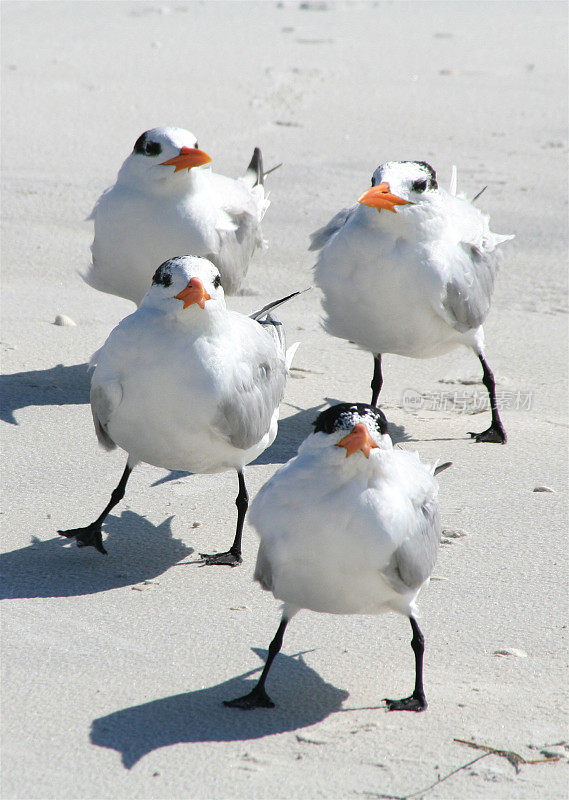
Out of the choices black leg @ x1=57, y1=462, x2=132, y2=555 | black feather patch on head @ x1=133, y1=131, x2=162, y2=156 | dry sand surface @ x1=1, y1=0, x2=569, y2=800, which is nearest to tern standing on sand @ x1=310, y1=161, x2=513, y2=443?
dry sand surface @ x1=1, y1=0, x2=569, y2=800

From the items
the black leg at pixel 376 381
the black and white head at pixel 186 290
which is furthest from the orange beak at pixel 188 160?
the black and white head at pixel 186 290

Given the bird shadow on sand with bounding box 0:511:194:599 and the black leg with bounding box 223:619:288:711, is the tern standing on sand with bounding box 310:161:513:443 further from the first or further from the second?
the black leg with bounding box 223:619:288:711

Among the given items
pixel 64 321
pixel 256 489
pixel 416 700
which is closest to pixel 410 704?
pixel 416 700

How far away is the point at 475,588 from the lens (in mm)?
3529

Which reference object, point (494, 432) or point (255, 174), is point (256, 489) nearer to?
point (494, 432)

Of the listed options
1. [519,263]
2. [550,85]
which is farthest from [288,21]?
[519,263]

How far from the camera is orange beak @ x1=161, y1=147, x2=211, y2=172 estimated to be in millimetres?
4906

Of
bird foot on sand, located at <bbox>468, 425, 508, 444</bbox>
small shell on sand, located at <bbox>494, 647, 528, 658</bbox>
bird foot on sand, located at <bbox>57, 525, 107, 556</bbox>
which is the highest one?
small shell on sand, located at <bbox>494, 647, 528, 658</bbox>

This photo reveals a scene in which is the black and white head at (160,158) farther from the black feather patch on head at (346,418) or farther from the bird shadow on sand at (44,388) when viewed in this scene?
the black feather patch on head at (346,418)

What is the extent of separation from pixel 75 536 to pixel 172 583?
40 cm

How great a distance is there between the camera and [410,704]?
9.35 feet

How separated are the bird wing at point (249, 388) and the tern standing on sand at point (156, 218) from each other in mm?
1112

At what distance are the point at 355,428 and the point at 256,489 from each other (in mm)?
1483

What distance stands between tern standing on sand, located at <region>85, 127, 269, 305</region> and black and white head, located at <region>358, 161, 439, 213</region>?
2.70 feet
